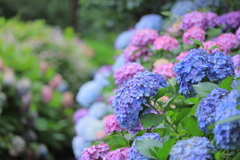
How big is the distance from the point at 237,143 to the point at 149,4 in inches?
Result: 98.9

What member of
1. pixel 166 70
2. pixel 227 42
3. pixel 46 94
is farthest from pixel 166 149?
pixel 46 94

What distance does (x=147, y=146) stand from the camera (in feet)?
4.00

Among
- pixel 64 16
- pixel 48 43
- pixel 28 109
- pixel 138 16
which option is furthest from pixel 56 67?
pixel 64 16

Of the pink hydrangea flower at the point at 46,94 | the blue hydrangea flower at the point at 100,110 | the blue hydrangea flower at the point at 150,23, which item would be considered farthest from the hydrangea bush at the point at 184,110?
the pink hydrangea flower at the point at 46,94

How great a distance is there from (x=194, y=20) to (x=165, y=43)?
0.24m

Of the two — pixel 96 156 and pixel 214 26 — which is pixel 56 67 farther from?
pixel 96 156

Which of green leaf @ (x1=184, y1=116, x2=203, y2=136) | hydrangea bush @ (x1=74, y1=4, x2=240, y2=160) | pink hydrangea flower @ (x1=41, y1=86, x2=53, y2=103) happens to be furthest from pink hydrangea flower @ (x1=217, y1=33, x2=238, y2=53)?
pink hydrangea flower @ (x1=41, y1=86, x2=53, y2=103)

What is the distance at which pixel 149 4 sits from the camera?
132 inches

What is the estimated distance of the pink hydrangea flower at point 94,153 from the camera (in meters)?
1.46

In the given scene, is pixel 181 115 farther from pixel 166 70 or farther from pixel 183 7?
pixel 183 7

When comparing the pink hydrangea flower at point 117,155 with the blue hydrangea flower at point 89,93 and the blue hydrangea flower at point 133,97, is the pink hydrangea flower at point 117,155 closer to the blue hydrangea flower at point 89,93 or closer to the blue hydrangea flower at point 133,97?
the blue hydrangea flower at point 133,97

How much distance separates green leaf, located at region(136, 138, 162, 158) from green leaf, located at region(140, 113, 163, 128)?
100mm

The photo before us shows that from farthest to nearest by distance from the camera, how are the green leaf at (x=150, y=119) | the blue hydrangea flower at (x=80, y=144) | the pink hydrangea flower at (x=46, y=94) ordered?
the pink hydrangea flower at (x=46, y=94) < the blue hydrangea flower at (x=80, y=144) < the green leaf at (x=150, y=119)

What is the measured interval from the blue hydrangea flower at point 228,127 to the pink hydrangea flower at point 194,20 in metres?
1.27
